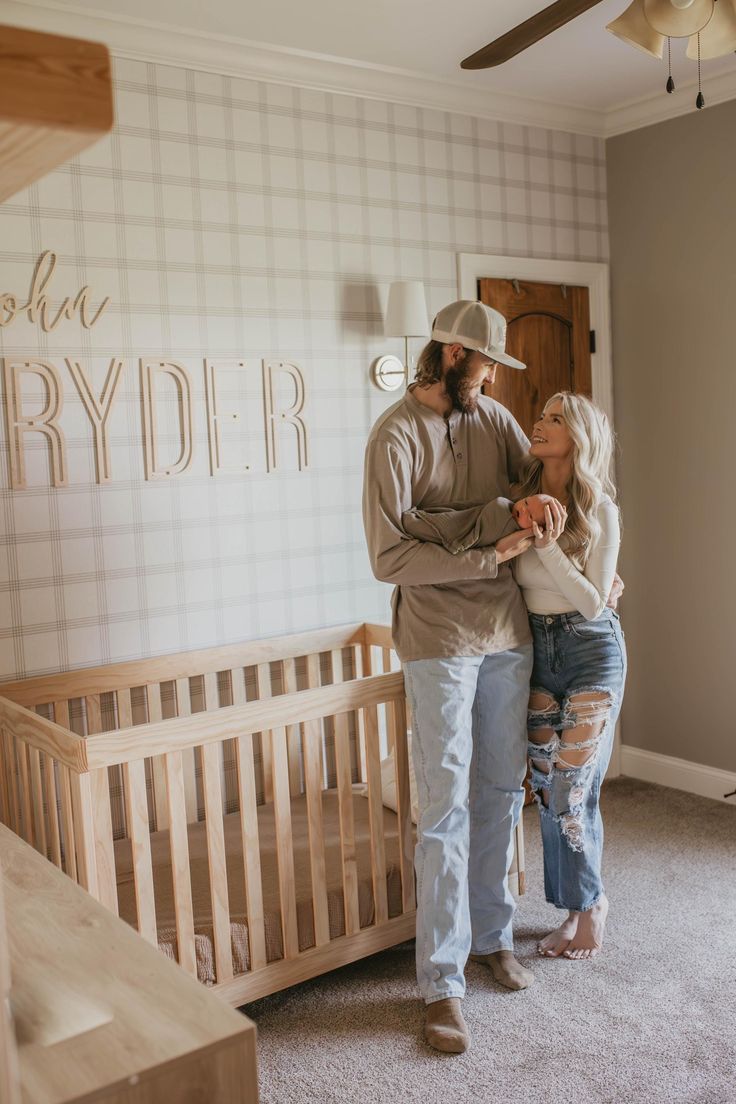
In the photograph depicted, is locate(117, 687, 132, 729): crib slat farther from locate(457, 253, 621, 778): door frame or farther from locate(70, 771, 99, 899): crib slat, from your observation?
locate(457, 253, 621, 778): door frame

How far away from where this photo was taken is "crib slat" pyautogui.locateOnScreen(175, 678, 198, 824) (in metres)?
2.97

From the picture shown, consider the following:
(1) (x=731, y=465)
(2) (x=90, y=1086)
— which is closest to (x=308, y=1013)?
(2) (x=90, y=1086)

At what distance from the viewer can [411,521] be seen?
240cm

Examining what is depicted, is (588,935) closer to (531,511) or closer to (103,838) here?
(531,511)

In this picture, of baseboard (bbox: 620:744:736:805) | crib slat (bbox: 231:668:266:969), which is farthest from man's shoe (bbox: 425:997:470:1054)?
baseboard (bbox: 620:744:736:805)

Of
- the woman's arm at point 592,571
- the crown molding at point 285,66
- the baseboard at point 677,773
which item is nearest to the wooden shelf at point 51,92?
the woman's arm at point 592,571

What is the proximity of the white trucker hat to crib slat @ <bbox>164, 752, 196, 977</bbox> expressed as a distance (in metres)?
1.17

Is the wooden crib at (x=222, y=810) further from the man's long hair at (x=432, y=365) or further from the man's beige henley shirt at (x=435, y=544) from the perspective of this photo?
the man's long hair at (x=432, y=365)

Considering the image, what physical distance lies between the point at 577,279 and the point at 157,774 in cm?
245

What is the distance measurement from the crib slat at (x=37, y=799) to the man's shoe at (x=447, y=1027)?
965 millimetres

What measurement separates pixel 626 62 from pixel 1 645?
2.70 metres

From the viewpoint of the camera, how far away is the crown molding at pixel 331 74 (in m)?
2.71

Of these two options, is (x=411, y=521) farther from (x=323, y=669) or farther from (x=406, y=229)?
(x=406, y=229)

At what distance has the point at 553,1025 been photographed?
7.59ft
